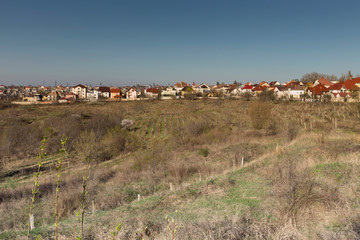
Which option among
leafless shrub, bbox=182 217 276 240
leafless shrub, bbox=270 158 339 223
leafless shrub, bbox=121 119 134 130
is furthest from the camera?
leafless shrub, bbox=121 119 134 130

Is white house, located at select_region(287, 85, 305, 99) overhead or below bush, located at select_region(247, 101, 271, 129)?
overhead

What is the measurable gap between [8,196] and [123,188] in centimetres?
742

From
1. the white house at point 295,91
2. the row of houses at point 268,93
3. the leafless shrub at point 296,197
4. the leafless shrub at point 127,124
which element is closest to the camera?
the leafless shrub at point 296,197

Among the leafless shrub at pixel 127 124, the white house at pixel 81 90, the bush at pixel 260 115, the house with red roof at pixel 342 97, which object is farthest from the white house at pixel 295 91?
the white house at pixel 81 90

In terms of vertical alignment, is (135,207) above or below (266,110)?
below

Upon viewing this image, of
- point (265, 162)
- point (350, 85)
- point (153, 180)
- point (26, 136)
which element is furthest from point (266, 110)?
point (350, 85)

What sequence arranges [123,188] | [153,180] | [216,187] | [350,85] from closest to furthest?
1. [216,187]
2. [123,188]
3. [153,180]
4. [350,85]

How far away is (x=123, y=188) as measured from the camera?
42.4 feet

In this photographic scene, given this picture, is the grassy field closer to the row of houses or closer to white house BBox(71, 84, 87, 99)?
the row of houses

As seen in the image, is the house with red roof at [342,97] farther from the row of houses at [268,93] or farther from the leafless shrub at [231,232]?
the leafless shrub at [231,232]


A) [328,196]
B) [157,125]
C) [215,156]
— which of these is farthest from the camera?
[157,125]

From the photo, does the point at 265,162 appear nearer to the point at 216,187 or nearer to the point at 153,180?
the point at 216,187

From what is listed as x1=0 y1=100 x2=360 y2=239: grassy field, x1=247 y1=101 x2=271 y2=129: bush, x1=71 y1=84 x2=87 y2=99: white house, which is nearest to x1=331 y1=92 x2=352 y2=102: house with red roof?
x1=247 y1=101 x2=271 y2=129: bush

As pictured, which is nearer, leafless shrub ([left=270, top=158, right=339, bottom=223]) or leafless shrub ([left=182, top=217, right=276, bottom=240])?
leafless shrub ([left=182, top=217, right=276, bottom=240])
